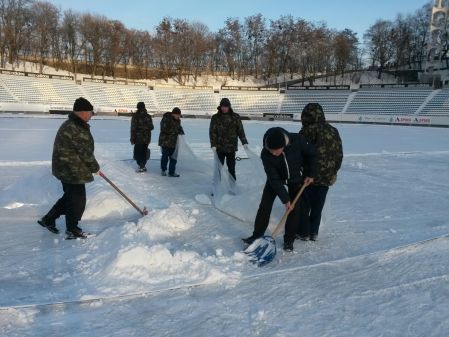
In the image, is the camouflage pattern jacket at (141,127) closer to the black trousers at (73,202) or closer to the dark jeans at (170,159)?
the dark jeans at (170,159)

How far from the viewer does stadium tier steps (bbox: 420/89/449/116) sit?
1409 inches

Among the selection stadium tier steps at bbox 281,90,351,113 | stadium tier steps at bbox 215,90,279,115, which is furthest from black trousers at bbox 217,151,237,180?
stadium tier steps at bbox 215,90,279,115

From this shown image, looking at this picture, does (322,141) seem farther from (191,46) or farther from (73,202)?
(191,46)

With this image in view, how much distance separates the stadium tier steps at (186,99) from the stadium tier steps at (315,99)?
7841 millimetres

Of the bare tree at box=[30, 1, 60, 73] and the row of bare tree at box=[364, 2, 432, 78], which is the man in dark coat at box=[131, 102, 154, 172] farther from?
the row of bare tree at box=[364, 2, 432, 78]

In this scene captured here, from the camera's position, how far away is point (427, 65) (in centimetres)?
5412

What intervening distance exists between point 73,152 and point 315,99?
4237 cm

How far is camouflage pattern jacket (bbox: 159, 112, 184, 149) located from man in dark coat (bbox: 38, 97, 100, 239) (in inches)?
145

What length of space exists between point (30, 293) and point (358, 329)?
2.49m

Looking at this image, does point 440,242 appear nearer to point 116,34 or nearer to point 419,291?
point 419,291

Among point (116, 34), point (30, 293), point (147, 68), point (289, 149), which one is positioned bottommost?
point (30, 293)

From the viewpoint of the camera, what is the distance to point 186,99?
4622 centimetres

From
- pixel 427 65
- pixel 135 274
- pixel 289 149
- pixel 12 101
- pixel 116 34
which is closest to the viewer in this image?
pixel 135 274

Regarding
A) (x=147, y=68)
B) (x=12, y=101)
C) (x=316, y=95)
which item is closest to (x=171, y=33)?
(x=147, y=68)
